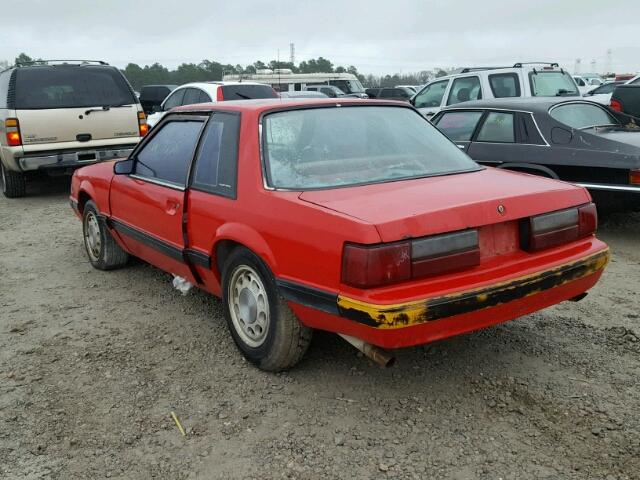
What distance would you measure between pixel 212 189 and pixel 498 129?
402cm

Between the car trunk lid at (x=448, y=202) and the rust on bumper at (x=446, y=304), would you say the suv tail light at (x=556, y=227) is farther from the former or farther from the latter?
the rust on bumper at (x=446, y=304)

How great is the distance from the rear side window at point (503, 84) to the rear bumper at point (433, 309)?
305 inches

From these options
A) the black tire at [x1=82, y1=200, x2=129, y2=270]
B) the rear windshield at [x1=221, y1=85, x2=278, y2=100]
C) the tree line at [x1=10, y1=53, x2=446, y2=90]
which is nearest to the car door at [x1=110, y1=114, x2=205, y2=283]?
the black tire at [x1=82, y1=200, x2=129, y2=270]

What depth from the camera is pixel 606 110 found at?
687 centimetres

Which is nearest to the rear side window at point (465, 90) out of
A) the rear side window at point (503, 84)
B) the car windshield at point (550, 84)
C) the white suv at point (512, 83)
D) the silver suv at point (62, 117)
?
the white suv at point (512, 83)

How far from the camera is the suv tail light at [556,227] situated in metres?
3.02

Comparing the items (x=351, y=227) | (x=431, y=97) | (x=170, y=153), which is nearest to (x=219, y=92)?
(x=431, y=97)

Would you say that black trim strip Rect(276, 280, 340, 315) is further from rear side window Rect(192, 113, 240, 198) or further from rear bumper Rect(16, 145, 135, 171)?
rear bumper Rect(16, 145, 135, 171)

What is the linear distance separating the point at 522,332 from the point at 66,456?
2.66 m

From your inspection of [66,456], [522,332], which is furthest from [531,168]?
[66,456]

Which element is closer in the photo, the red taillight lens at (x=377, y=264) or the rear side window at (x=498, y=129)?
Result: the red taillight lens at (x=377, y=264)

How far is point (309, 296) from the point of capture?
2863mm

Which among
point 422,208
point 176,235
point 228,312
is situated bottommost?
point 228,312

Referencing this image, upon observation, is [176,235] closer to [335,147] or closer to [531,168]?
[335,147]
